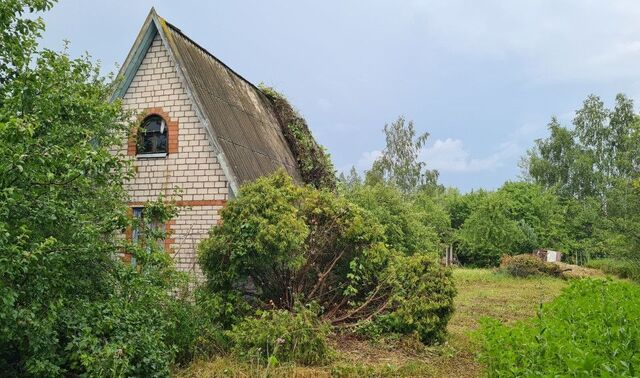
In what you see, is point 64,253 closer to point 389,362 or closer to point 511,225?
point 389,362

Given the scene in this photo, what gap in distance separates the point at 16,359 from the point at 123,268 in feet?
5.66

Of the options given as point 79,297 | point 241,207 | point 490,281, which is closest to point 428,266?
point 241,207

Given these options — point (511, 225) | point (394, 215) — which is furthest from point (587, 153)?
point (394, 215)

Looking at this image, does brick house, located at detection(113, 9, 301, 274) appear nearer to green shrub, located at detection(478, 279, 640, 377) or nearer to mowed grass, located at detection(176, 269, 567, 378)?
mowed grass, located at detection(176, 269, 567, 378)

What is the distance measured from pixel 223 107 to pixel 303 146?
425cm

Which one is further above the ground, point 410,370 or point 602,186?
point 602,186

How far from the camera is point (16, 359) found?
6996mm

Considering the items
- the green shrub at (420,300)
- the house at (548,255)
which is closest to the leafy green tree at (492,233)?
the house at (548,255)

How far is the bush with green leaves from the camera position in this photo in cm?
929

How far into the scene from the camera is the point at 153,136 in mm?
13273

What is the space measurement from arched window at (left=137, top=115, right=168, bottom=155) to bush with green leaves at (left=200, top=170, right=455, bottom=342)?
397cm

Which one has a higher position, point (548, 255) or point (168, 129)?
point (168, 129)

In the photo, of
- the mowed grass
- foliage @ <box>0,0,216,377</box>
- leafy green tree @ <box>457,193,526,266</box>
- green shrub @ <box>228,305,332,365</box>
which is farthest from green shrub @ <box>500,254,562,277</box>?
foliage @ <box>0,0,216,377</box>

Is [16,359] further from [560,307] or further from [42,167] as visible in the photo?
[560,307]
